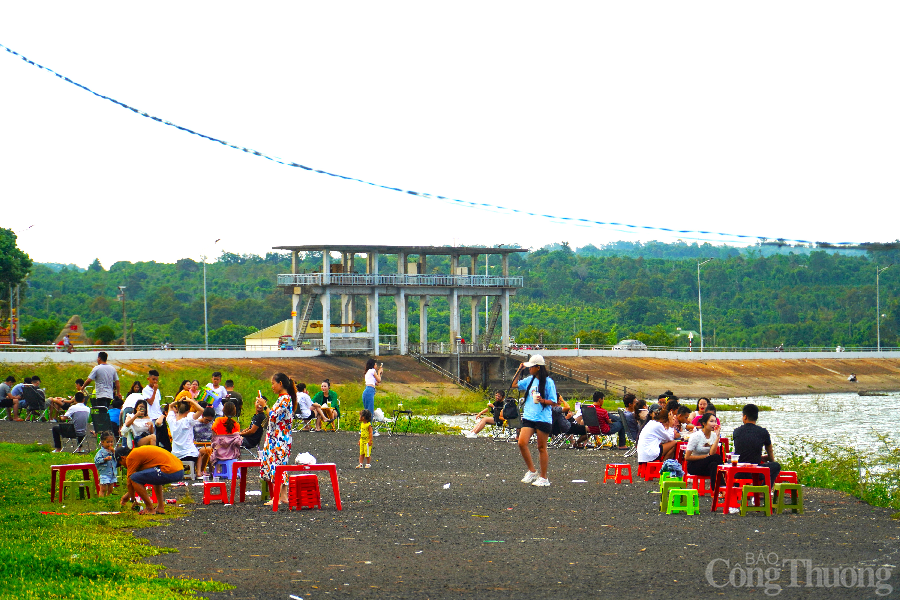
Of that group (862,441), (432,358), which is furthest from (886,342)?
(862,441)

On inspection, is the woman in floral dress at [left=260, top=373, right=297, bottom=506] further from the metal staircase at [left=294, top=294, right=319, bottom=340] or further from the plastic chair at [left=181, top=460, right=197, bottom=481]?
the metal staircase at [left=294, top=294, right=319, bottom=340]

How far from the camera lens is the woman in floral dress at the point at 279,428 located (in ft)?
41.0

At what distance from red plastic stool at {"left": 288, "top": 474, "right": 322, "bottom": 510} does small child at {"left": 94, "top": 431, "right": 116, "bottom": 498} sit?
8.79ft

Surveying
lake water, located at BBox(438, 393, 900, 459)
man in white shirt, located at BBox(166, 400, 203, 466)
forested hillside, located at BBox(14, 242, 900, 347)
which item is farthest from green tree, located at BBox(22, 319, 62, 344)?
man in white shirt, located at BBox(166, 400, 203, 466)

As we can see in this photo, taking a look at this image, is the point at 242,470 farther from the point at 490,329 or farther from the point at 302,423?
the point at 490,329

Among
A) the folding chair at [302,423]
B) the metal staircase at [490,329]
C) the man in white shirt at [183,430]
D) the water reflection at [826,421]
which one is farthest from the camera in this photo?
the metal staircase at [490,329]

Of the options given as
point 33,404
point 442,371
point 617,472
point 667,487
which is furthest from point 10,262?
A: point 667,487

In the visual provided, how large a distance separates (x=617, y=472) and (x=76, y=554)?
338 inches

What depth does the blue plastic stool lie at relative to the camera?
1405 centimetres

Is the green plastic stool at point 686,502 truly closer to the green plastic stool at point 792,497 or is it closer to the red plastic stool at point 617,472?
the green plastic stool at point 792,497

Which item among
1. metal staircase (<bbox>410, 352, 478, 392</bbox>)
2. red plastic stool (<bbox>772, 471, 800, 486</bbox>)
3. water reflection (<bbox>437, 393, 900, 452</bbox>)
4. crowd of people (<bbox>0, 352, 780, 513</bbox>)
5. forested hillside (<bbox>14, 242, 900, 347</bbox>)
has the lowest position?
water reflection (<bbox>437, 393, 900, 452</bbox>)

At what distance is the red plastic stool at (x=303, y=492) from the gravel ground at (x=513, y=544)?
0.24m

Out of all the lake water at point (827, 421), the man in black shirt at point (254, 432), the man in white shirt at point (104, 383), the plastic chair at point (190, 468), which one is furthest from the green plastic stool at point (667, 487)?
the man in white shirt at point (104, 383)

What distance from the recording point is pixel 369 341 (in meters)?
71.5
